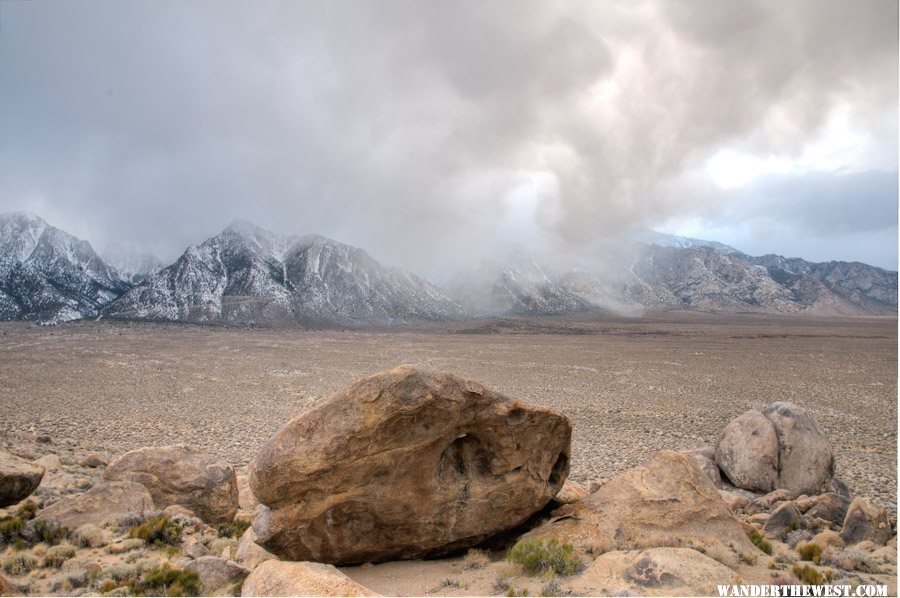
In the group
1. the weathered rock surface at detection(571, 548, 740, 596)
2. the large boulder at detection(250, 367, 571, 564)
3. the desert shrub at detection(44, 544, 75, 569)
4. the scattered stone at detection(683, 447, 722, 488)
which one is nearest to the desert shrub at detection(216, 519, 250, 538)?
the desert shrub at detection(44, 544, 75, 569)

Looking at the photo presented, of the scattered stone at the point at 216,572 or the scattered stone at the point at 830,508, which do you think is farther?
the scattered stone at the point at 830,508

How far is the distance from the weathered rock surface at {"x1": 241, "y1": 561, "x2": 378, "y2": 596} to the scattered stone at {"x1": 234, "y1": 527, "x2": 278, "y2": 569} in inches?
62.7

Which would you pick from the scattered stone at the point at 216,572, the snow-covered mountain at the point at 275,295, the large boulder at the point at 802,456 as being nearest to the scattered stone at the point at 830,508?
the large boulder at the point at 802,456

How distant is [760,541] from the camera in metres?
8.98

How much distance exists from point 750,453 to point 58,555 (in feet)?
53.9

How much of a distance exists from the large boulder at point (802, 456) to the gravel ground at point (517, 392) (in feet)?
7.80

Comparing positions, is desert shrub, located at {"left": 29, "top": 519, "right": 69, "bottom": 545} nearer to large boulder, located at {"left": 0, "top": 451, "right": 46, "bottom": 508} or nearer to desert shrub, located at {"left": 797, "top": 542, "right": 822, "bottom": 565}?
large boulder, located at {"left": 0, "top": 451, "right": 46, "bottom": 508}

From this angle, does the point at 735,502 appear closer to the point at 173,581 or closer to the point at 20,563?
the point at 173,581

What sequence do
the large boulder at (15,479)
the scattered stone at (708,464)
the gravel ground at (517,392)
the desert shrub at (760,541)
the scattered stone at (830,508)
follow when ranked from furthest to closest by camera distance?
the gravel ground at (517,392)
the scattered stone at (708,464)
the scattered stone at (830,508)
the large boulder at (15,479)
the desert shrub at (760,541)

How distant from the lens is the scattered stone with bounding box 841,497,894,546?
9.56m

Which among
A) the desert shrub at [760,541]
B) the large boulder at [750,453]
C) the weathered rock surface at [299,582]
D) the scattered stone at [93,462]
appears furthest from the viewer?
the scattered stone at [93,462]

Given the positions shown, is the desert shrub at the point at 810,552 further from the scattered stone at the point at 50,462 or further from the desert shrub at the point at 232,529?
the scattered stone at the point at 50,462

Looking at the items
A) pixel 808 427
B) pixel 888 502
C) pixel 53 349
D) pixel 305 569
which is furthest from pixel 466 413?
pixel 53 349

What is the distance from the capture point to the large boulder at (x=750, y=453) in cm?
1390
